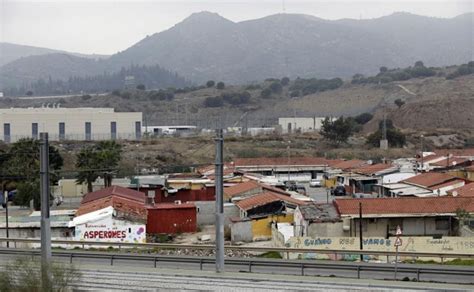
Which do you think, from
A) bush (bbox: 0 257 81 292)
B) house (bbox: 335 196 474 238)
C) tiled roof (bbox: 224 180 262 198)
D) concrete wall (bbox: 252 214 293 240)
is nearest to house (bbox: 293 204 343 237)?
house (bbox: 335 196 474 238)

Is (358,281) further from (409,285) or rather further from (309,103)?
(309,103)

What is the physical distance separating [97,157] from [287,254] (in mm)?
26217

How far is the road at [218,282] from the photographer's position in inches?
812

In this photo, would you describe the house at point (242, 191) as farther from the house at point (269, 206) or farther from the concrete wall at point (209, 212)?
the house at point (269, 206)

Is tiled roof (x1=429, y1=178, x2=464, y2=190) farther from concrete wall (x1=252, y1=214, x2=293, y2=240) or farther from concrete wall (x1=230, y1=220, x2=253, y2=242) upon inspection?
concrete wall (x1=230, y1=220, x2=253, y2=242)

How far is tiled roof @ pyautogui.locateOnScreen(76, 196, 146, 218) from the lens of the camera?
1346 inches

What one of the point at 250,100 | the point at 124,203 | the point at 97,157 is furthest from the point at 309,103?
the point at 124,203

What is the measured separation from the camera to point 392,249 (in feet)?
90.9

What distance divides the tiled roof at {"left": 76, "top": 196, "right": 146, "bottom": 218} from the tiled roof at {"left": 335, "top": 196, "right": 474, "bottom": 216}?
9403 mm

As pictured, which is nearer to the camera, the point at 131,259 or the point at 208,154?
the point at 131,259

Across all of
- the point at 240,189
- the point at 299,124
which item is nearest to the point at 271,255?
the point at 240,189

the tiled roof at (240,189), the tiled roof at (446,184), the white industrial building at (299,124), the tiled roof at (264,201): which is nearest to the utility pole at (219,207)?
the tiled roof at (264,201)

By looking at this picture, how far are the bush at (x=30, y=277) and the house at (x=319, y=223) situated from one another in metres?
14.4

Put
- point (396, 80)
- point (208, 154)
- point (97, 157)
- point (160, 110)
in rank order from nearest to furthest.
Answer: point (97, 157)
point (208, 154)
point (160, 110)
point (396, 80)
